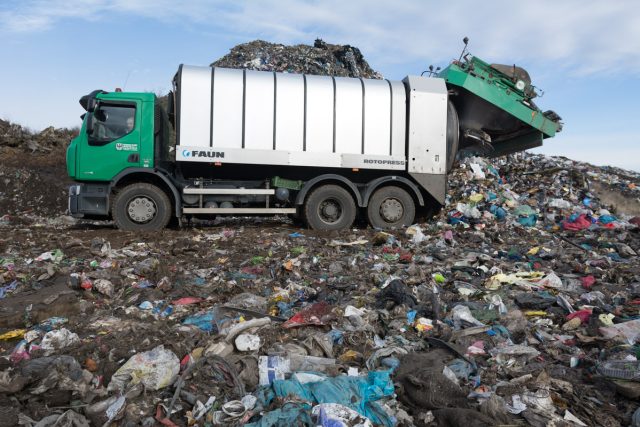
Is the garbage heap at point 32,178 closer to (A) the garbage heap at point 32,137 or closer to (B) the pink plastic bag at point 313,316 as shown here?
(A) the garbage heap at point 32,137

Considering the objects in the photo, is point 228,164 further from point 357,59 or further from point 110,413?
point 357,59

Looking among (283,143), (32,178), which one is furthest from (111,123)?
(32,178)

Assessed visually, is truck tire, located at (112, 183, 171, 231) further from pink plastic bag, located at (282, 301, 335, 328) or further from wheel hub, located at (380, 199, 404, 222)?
pink plastic bag, located at (282, 301, 335, 328)

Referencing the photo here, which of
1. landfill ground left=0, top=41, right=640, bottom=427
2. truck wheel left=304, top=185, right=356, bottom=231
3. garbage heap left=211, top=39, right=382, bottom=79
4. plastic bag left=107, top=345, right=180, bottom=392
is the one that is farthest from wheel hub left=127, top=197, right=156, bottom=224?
garbage heap left=211, top=39, right=382, bottom=79

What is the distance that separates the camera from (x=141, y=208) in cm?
766

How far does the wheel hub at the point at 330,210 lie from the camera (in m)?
8.21

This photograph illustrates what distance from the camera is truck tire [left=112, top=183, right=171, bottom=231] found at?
757 centimetres

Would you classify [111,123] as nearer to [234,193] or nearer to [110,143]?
[110,143]

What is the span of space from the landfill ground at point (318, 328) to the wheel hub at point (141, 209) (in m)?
0.33

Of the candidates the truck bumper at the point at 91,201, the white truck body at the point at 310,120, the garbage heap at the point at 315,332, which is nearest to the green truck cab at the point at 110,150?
the truck bumper at the point at 91,201

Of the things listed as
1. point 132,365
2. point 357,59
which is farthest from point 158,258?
point 357,59

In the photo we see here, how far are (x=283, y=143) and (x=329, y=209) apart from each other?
1.44m

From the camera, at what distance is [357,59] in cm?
1714

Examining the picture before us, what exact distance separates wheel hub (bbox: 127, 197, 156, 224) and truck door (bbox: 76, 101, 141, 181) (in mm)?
555
